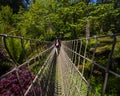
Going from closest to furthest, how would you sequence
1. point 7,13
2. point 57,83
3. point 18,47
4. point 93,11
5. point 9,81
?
point 9,81
point 57,83
point 18,47
point 93,11
point 7,13

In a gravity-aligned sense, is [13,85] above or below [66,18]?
below

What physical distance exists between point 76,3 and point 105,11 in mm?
1971

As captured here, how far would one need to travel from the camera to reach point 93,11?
50.7 feet

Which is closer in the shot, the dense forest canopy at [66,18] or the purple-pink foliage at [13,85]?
the purple-pink foliage at [13,85]

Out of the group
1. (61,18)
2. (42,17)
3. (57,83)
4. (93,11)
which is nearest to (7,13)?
(42,17)

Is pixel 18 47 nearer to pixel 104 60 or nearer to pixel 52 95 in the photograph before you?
pixel 104 60

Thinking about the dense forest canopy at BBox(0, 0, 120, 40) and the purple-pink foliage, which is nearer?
the purple-pink foliage

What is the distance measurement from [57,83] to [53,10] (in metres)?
11.4

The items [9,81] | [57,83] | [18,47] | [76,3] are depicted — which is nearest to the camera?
[9,81]

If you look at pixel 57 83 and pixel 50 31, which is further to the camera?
pixel 50 31

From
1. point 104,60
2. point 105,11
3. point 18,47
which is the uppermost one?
point 105,11

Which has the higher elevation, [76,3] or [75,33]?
[76,3]

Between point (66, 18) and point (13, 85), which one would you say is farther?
point (66, 18)

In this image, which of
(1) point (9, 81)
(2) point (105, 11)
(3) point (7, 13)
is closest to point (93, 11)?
(2) point (105, 11)
